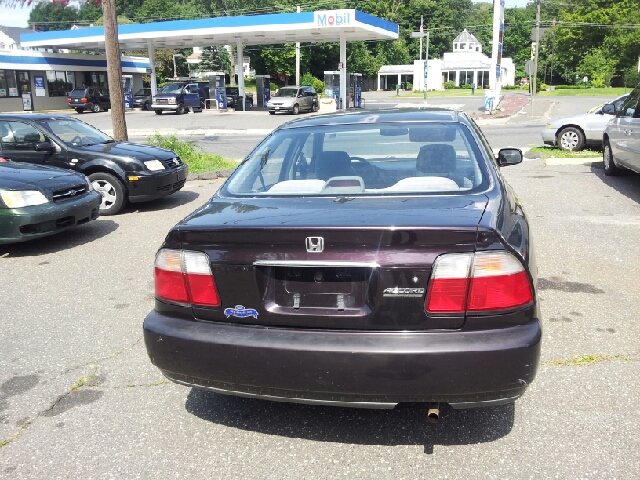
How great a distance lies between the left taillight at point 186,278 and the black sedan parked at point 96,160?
6.30m

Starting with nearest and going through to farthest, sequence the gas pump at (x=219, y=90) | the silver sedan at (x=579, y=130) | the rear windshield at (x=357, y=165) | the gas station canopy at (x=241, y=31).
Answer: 1. the rear windshield at (x=357, y=165)
2. the silver sedan at (x=579, y=130)
3. the gas station canopy at (x=241, y=31)
4. the gas pump at (x=219, y=90)

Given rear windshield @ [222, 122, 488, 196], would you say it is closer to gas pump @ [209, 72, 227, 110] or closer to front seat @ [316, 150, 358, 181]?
front seat @ [316, 150, 358, 181]

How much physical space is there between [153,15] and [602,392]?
107 m

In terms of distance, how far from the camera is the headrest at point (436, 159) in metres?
3.70

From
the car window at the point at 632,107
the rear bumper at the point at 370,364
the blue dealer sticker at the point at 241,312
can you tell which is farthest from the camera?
the car window at the point at 632,107

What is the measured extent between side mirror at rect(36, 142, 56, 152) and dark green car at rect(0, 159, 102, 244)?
1.17 meters

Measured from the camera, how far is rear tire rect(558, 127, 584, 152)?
14.7 metres

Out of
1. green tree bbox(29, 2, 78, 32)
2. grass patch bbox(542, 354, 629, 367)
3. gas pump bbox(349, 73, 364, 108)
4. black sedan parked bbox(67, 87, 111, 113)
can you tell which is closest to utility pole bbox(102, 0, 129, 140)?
grass patch bbox(542, 354, 629, 367)

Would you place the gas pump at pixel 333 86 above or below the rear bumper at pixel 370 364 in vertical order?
above

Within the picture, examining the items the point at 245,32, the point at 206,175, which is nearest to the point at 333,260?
the point at 206,175

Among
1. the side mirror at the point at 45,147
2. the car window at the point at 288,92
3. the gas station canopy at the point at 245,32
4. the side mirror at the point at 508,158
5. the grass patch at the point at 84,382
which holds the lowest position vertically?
the grass patch at the point at 84,382

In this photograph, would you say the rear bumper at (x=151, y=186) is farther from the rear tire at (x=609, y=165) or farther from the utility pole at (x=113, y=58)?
the rear tire at (x=609, y=165)

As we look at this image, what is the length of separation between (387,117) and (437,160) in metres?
0.60

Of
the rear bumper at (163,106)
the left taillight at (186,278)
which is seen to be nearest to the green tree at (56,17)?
→ the rear bumper at (163,106)
